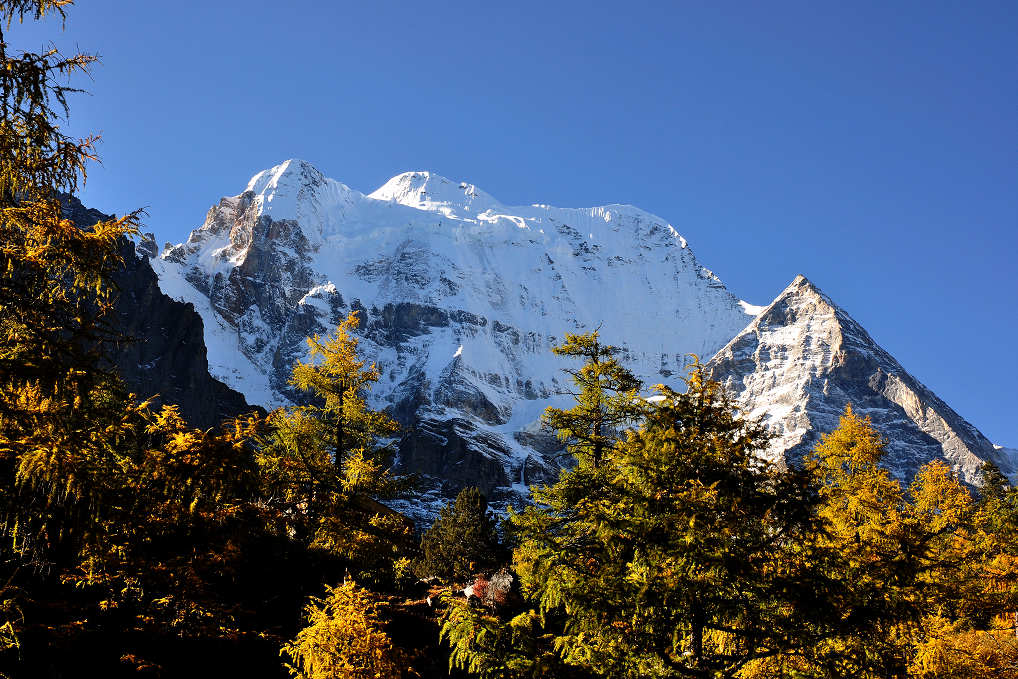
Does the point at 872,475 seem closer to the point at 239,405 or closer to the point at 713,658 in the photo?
the point at 713,658

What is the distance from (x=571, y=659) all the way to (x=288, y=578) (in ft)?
33.8

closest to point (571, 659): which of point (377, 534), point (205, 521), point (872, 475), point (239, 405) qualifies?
point (205, 521)

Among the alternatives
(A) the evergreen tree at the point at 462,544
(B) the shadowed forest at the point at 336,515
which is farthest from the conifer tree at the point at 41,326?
(A) the evergreen tree at the point at 462,544

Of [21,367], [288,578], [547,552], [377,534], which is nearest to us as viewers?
[21,367]

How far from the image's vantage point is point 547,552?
9.09 meters

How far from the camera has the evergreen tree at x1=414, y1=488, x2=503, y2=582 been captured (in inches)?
1132

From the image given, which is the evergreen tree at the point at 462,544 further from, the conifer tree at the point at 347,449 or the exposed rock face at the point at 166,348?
the exposed rock face at the point at 166,348

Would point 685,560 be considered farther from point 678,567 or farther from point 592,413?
point 592,413

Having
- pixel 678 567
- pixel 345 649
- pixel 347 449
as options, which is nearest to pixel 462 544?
pixel 347 449

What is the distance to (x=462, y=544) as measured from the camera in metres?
30.9

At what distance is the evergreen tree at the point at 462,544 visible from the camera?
1132 inches

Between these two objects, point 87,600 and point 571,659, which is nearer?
point 571,659

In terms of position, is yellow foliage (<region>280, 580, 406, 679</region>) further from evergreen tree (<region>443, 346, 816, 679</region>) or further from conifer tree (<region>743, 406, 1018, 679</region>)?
conifer tree (<region>743, 406, 1018, 679</region>)

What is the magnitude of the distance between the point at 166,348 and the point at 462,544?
317 ft
